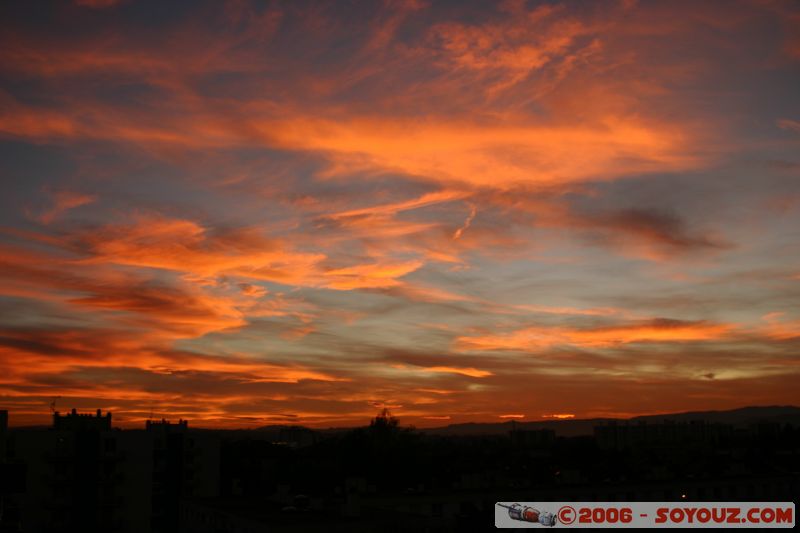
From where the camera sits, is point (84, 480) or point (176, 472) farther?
point (176, 472)

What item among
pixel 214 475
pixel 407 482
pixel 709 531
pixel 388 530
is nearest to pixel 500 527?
pixel 388 530

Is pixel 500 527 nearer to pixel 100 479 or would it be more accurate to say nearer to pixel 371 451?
pixel 100 479

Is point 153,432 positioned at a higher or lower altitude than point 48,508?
higher

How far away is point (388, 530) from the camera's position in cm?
5525

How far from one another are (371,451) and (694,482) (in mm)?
109221
